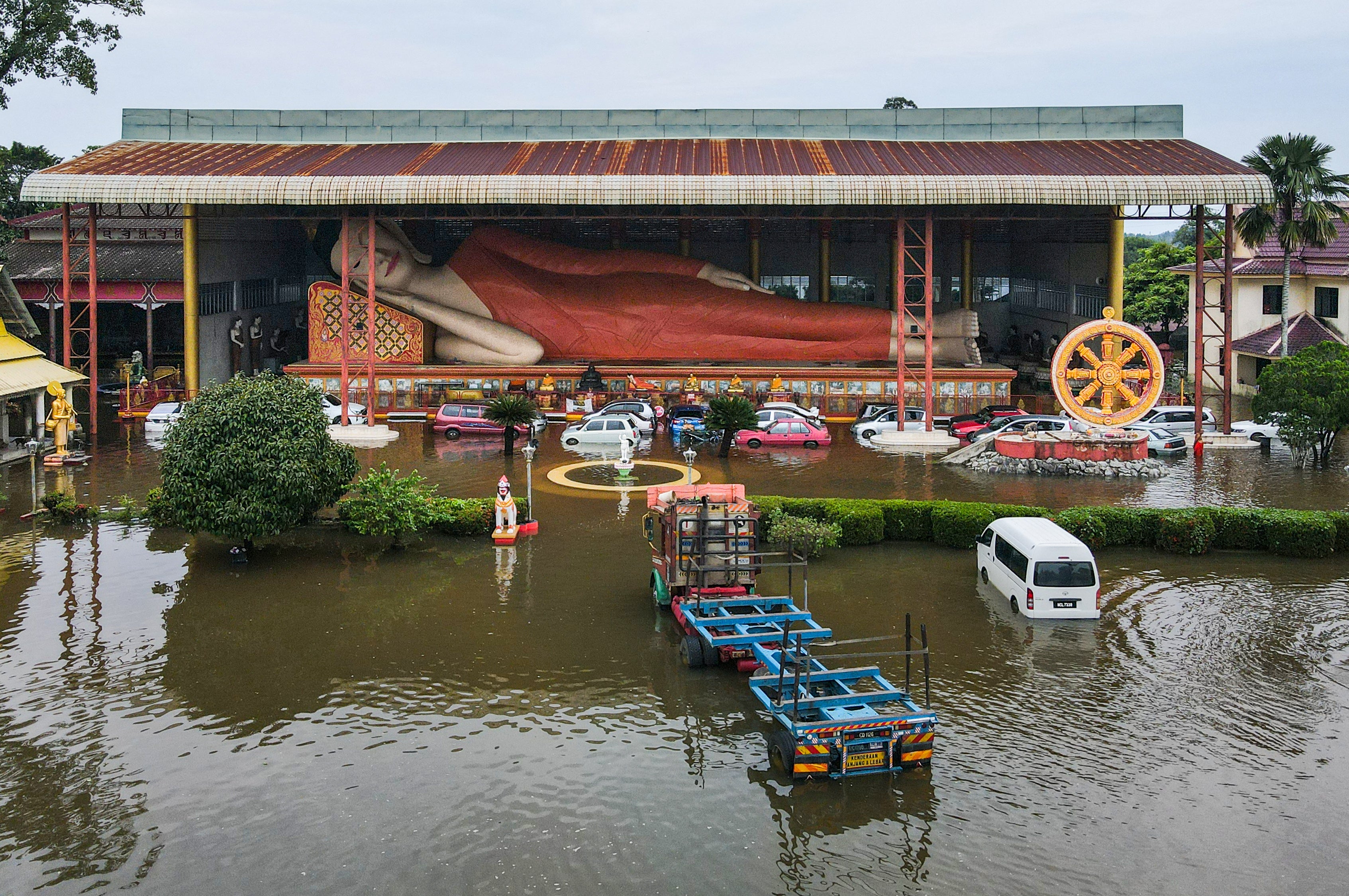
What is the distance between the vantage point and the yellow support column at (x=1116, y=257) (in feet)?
146

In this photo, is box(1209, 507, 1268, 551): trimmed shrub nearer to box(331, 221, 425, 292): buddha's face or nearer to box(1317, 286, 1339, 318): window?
box(1317, 286, 1339, 318): window

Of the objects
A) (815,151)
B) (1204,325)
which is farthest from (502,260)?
(1204,325)

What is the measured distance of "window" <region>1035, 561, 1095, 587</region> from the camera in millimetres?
21641

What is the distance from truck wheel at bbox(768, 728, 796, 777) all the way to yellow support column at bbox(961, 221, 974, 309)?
127 feet

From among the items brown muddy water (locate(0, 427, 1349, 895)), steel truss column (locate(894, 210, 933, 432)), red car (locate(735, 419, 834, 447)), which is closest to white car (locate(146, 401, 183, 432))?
brown muddy water (locate(0, 427, 1349, 895))

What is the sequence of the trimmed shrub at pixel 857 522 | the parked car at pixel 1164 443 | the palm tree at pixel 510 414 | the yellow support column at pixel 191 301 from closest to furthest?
1. the trimmed shrub at pixel 857 522
2. the palm tree at pixel 510 414
3. the parked car at pixel 1164 443
4. the yellow support column at pixel 191 301

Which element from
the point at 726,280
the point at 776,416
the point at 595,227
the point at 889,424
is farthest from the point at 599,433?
the point at 595,227

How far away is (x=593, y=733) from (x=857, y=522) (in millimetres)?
10942

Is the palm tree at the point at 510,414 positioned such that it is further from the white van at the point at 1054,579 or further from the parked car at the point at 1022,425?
the white van at the point at 1054,579

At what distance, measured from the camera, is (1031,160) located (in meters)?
44.4

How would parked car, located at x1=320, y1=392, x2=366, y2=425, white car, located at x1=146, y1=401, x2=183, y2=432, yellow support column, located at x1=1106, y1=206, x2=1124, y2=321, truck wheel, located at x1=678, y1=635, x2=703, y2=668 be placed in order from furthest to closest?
yellow support column, located at x1=1106, y1=206, x2=1124, y2=321 → parked car, located at x1=320, y1=392, x2=366, y2=425 → white car, located at x1=146, y1=401, x2=183, y2=432 → truck wheel, located at x1=678, y1=635, x2=703, y2=668

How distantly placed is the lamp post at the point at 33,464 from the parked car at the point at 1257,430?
32267mm

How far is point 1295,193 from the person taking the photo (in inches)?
1737

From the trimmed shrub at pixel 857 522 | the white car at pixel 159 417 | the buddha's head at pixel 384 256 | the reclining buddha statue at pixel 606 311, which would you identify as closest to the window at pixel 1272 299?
the reclining buddha statue at pixel 606 311
